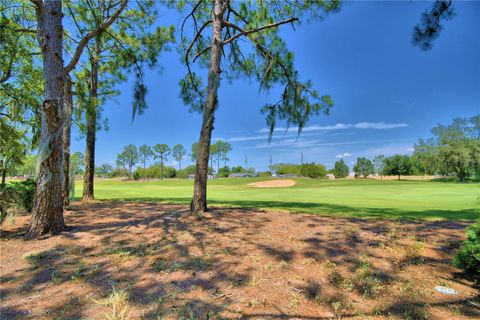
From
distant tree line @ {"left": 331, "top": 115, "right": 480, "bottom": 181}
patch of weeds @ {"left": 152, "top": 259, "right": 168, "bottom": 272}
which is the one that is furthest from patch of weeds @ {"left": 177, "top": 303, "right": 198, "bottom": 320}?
distant tree line @ {"left": 331, "top": 115, "right": 480, "bottom": 181}

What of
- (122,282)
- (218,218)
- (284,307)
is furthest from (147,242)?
(284,307)

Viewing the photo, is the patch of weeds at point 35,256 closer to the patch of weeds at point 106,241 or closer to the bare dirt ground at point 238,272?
the bare dirt ground at point 238,272

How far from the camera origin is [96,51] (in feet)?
33.6

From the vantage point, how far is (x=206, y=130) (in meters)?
6.17

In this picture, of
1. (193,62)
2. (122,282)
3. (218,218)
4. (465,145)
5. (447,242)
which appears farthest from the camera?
(465,145)

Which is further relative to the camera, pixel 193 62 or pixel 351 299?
pixel 193 62

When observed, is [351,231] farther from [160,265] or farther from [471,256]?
[160,265]

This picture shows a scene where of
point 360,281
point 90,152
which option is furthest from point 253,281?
point 90,152

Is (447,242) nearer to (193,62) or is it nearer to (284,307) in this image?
(284,307)

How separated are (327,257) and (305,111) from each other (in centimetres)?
424

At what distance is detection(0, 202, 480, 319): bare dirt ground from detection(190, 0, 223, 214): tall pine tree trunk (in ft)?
2.39

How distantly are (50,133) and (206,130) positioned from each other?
3136 mm

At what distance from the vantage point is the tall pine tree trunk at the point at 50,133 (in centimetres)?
503

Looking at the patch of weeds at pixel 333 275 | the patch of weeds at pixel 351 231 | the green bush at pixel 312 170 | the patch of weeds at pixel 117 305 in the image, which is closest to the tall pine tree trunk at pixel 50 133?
the patch of weeds at pixel 117 305
